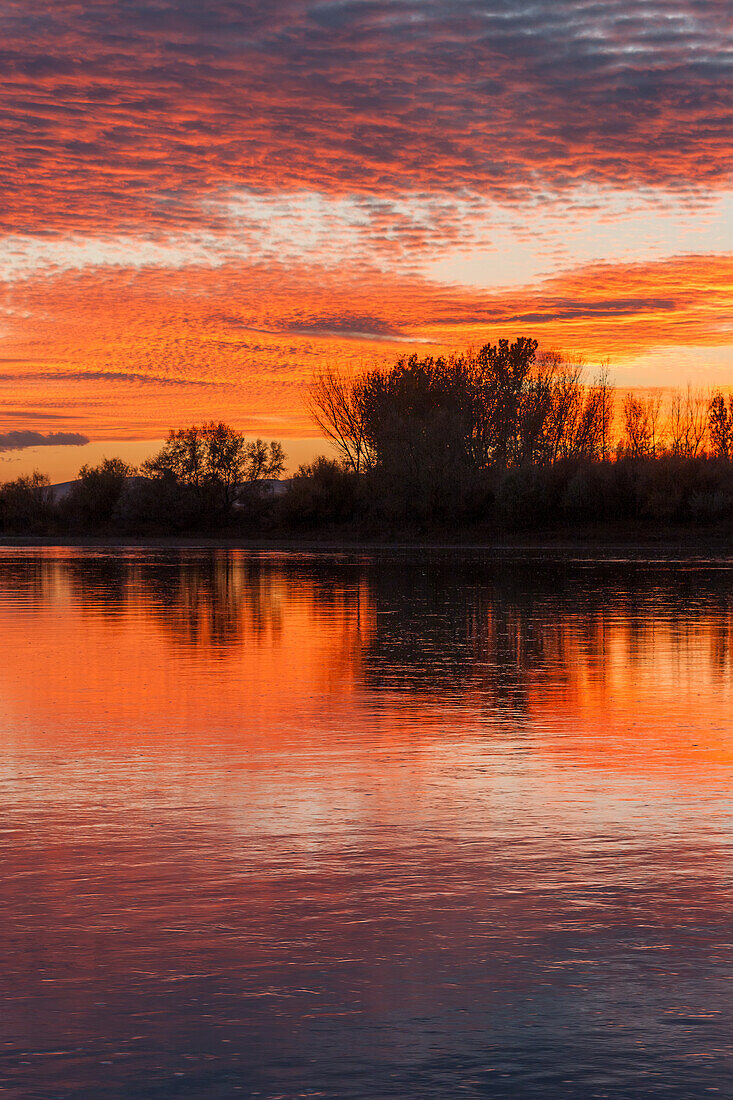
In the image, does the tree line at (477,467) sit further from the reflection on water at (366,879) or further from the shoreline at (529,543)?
the reflection on water at (366,879)

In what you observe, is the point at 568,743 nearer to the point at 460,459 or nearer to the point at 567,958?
the point at 567,958

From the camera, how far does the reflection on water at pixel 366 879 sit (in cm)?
457

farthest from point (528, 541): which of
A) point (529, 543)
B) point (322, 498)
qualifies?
point (322, 498)

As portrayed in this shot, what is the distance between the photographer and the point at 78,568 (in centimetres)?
4841

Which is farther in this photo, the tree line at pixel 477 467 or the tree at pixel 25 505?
the tree at pixel 25 505

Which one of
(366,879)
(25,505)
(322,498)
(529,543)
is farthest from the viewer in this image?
(25,505)

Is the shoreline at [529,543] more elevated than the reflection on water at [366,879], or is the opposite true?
the shoreline at [529,543]

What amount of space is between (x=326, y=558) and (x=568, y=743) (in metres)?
47.7

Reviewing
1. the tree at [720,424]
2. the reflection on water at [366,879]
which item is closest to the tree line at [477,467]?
the tree at [720,424]

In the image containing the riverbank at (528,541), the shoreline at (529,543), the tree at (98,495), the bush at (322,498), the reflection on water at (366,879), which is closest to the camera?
the reflection on water at (366,879)

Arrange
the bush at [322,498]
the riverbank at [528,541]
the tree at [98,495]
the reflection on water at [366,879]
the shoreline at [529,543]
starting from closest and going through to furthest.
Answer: the reflection on water at [366,879], the shoreline at [529,543], the riverbank at [528,541], the bush at [322,498], the tree at [98,495]

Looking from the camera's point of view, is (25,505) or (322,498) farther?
(25,505)

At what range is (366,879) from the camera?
6.68 meters

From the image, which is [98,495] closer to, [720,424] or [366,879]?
[720,424]
